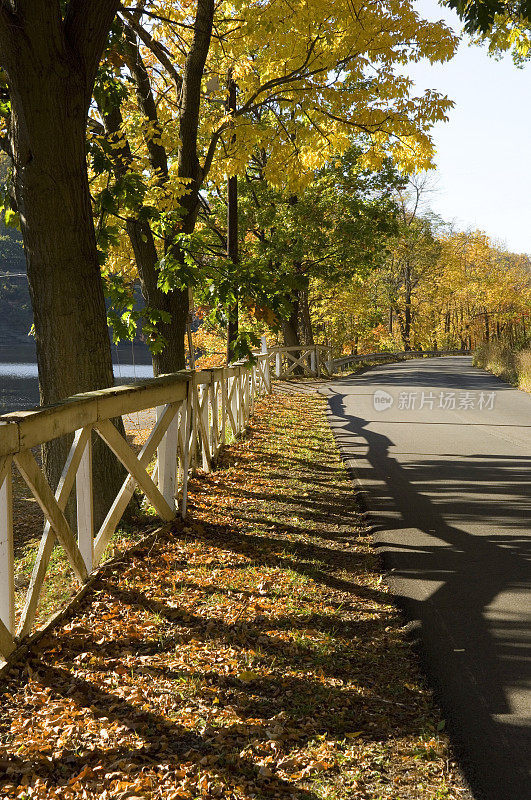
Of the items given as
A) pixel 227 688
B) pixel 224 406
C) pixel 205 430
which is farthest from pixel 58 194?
pixel 224 406

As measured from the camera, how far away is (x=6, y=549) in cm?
381

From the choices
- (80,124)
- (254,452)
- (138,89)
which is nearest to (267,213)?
(138,89)

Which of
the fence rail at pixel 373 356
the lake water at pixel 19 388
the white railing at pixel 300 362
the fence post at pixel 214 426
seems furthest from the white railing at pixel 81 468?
the lake water at pixel 19 388

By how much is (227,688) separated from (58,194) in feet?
13.8

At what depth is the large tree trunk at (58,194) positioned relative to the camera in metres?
5.69

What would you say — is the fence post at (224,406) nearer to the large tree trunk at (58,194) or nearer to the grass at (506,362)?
the large tree trunk at (58,194)

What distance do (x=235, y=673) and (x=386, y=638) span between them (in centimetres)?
113

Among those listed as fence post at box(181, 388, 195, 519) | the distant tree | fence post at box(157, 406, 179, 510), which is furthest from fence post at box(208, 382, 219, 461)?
the distant tree

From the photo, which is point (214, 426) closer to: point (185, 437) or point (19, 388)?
point (185, 437)
